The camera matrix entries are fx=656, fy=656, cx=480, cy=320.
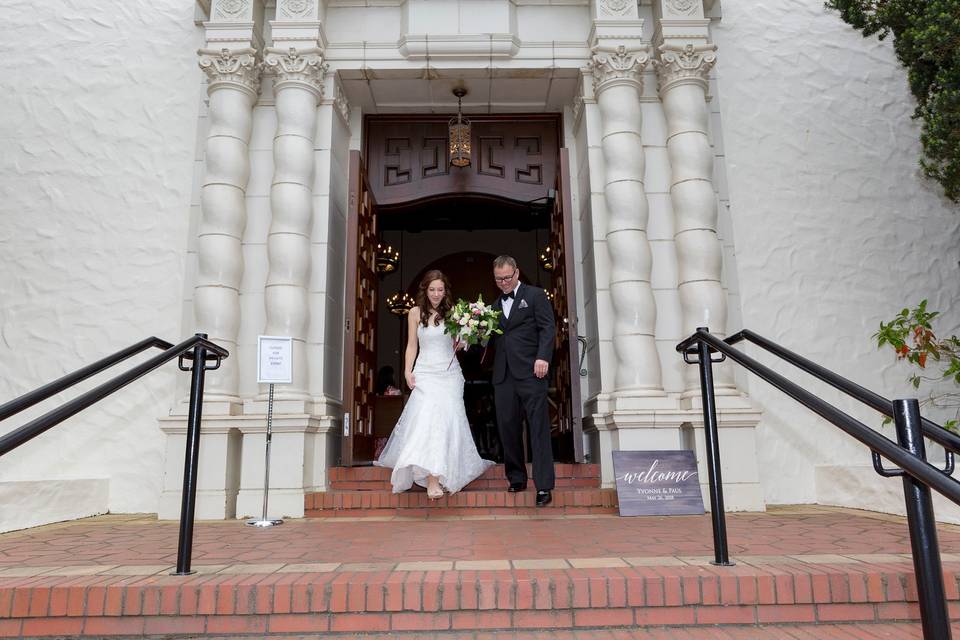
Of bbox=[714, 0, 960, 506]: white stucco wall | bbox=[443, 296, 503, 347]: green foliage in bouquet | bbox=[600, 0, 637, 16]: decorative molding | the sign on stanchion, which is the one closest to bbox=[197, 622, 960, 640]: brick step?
the sign on stanchion

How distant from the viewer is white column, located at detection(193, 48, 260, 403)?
215 inches

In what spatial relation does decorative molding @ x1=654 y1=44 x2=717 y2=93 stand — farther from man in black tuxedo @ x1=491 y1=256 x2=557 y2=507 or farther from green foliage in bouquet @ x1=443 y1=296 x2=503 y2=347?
green foliage in bouquet @ x1=443 y1=296 x2=503 y2=347

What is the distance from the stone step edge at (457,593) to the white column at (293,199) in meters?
2.86

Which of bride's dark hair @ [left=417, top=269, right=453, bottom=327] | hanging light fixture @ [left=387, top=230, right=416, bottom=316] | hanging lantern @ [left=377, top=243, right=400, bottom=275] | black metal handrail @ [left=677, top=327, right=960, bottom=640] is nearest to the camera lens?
black metal handrail @ [left=677, top=327, right=960, bottom=640]

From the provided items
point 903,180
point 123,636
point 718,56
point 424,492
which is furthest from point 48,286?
point 903,180

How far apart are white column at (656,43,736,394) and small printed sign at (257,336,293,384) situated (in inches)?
129

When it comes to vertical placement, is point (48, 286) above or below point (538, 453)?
above

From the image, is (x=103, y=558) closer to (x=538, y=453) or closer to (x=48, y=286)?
(x=538, y=453)

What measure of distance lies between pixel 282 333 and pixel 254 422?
0.76 m

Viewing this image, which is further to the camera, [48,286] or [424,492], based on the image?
[48,286]

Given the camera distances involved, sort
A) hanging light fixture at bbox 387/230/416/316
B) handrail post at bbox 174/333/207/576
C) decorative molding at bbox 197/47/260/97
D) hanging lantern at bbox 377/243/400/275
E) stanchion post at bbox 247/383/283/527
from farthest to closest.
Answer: hanging light fixture at bbox 387/230/416/316 < hanging lantern at bbox 377/243/400/275 < decorative molding at bbox 197/47/260/97 < stanchion post at bbox 247/383/283/527 < handrail post at bbox 174/333/207/576

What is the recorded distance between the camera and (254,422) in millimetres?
5207

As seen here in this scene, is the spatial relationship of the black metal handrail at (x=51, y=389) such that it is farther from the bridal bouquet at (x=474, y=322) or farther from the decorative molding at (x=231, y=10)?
the decorative molding at (x=231, y=10)

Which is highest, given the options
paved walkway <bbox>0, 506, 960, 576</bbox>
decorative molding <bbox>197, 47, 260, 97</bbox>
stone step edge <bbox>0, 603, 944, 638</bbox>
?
decorative molding <bbox>197, 47, 260, 97</bbox>
